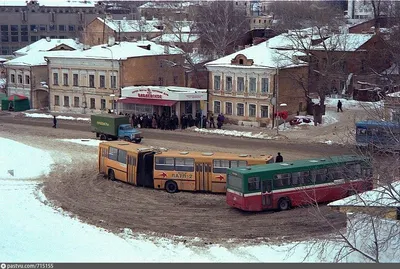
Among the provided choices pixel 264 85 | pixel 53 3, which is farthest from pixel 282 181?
pixel 53 3

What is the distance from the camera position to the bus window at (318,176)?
25.9 metres

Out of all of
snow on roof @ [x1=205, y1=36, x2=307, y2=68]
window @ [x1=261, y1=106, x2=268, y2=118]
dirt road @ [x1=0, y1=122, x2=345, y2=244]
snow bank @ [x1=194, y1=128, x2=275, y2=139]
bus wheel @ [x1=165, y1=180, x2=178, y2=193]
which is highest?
snow on roof @ [x1=205, y1=36, x2=307, y2=68]

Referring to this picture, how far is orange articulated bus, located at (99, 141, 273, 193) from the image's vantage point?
92.0 ft

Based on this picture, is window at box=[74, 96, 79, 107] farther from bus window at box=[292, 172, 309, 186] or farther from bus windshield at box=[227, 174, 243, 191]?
bus window at box=[292, 172, 309, 186]

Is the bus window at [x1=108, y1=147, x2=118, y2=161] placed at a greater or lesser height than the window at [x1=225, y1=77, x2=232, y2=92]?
lesser

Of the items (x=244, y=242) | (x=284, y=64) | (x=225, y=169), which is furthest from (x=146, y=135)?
(x=244, y=242)

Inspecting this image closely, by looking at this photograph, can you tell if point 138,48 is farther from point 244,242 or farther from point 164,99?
point 244,242

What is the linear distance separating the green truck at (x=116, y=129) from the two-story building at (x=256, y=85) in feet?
27.2

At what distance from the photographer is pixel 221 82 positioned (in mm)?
46844

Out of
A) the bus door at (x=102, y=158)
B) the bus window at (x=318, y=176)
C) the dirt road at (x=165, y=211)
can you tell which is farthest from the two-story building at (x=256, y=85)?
the bus window at (x=318, y=176)

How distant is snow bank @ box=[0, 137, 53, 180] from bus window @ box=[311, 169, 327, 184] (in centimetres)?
1297

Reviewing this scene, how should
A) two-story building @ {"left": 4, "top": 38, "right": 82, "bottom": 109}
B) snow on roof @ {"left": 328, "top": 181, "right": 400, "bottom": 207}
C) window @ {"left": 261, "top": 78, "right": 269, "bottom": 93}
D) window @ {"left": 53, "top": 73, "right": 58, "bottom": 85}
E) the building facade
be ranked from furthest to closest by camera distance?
the building facade < two-story building @ {"left": 4, "top": 38, "right": 82, "bottom": 109} < window @ {"left": 53, "top": 73, "right": 58, "bottom": 85} < window @ {"left": 261, "top": 78, "right": 269, "bottom": 93} < snow on roof @ {"left": 328, "top": 181, "right": 400, "bottom": 207}

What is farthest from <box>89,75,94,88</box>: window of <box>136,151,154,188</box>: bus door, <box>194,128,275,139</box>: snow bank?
<box>136,151,154,188</box>: bus door

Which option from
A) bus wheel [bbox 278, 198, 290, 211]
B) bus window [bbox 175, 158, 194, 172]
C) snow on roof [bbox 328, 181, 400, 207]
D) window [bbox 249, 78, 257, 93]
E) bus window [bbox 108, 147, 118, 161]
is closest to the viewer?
snow on roof [bbox 328, 181, 400, 207]
